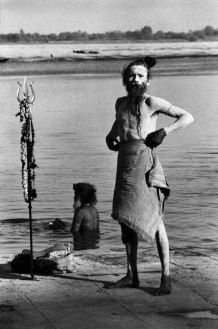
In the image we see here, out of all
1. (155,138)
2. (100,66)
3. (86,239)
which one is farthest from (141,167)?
(100,66)

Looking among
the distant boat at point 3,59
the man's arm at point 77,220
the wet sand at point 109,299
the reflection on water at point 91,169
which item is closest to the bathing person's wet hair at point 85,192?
the man's arm at point 77,220

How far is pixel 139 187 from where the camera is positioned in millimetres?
7520

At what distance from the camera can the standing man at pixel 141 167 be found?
24.6ft

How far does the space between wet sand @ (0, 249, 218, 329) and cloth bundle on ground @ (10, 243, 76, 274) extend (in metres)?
0.06

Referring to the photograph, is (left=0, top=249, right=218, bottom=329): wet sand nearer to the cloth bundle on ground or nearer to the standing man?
the cloth bundle on ground

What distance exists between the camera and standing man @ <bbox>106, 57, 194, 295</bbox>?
7500mm

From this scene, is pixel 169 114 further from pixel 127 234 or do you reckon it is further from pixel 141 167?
pixel 127 234

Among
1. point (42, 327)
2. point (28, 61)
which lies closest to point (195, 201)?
point (42, 327)

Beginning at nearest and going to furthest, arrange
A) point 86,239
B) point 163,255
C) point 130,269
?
point 163,255 < point 130,269 < point 86,239

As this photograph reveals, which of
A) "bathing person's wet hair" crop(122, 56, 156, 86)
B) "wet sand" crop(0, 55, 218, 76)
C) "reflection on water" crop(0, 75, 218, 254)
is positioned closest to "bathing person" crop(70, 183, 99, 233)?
"reflection on water" crop(0, 75, 218, 254)

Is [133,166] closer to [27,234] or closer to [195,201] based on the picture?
[27,234]

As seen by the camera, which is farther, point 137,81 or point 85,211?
point 85,211

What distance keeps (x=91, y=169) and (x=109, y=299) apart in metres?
11.9

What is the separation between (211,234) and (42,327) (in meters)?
7.21
